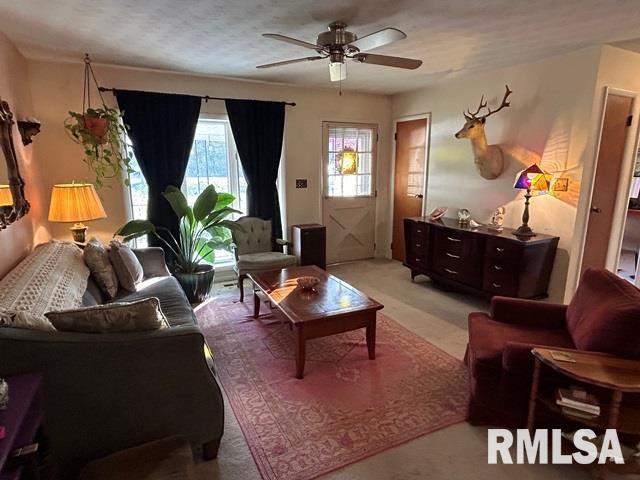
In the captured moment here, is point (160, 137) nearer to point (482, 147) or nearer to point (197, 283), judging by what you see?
point (197, 283)

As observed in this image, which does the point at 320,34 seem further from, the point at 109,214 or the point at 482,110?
the point at 109,214

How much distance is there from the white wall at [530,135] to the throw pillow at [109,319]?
3.56 metres

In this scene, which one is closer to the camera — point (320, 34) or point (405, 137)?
point (320, 34)

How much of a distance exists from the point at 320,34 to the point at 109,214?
2.96 m

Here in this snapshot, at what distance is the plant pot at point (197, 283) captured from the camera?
12.6 feet

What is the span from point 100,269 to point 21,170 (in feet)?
3.38

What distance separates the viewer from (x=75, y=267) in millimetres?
2643

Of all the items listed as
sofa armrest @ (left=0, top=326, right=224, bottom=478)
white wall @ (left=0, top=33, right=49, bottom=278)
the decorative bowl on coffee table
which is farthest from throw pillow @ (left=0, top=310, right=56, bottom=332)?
the decorative bowl on coffee table

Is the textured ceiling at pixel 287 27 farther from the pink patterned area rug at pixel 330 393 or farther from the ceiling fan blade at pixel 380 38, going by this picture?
the pink patterned area rug at pixel 330 393

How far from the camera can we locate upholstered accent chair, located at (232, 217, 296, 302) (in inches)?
155

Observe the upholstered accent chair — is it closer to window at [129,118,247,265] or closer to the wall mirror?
window at [129,118,247,265]

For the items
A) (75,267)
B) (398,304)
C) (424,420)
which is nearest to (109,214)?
(75,267)

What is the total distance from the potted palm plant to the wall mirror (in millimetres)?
952

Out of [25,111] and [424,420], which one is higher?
[25,111]
